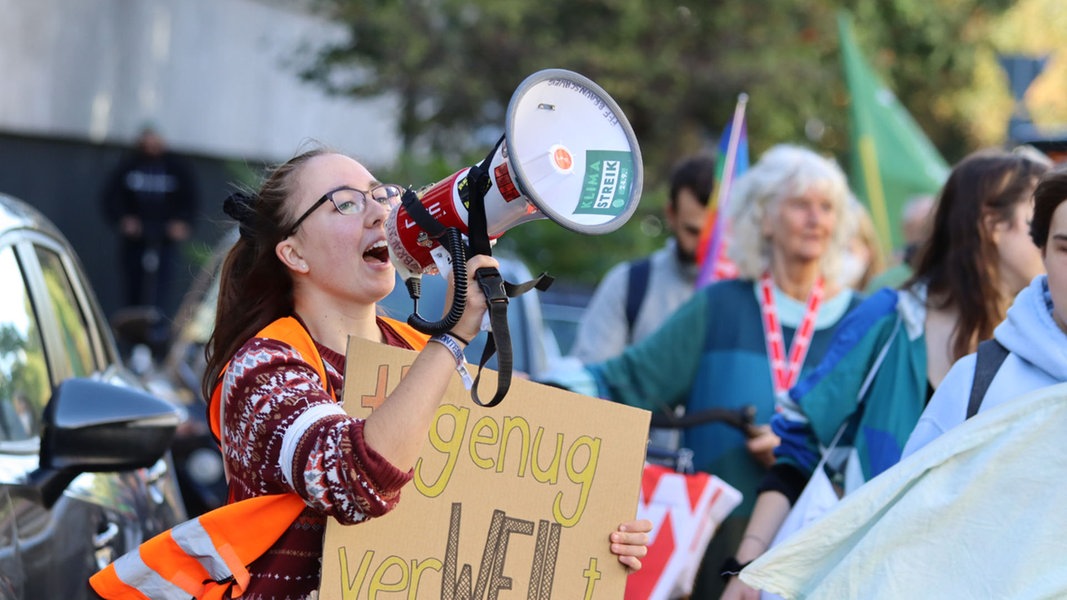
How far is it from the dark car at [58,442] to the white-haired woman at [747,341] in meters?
1.51

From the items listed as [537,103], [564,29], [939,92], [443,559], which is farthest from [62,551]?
[939,92]

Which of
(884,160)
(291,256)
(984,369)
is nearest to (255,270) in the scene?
(291,256)

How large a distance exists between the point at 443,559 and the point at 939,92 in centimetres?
2151

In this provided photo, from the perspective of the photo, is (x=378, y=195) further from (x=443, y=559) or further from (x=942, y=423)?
(x=942, y=423)

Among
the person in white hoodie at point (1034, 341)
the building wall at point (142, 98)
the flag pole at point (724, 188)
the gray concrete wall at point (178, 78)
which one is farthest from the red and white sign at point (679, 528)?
the gray concrete wall at point (178, 78)

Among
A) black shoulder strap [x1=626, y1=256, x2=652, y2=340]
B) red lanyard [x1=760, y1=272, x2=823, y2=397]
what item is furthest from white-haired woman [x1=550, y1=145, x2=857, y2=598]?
black shoulder strap [x1=626, y1=256, x2=652, y2=340]

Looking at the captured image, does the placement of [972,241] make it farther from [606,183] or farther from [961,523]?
[606,183]

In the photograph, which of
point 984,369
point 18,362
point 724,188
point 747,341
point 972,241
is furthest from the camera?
point 724,188

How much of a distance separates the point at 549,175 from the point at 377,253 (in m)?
0.54

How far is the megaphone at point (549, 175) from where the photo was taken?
2564mm

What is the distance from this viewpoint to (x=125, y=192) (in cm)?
1484

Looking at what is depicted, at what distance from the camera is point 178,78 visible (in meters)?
16.2

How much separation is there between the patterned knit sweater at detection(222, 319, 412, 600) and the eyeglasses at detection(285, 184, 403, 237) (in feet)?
1.00

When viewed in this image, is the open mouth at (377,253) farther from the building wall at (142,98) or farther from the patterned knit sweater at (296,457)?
the building wall at (142,98)
